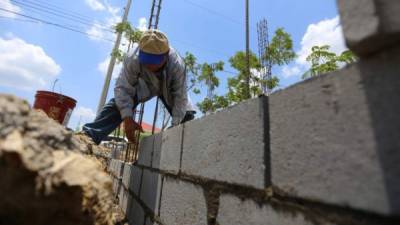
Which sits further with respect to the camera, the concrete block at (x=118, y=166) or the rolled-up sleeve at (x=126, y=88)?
the concrete block at (x=118, y=166)

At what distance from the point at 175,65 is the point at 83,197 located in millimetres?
2599

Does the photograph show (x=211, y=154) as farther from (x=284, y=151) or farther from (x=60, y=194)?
(x=60, y=194)

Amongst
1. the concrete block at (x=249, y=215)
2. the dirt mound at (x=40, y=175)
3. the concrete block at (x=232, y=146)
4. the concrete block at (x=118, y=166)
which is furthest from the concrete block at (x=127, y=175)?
the dirt mound at (x=40, y=175)

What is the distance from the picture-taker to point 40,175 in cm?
51

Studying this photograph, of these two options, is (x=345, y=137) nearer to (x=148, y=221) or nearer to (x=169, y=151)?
(x=169, y=151)

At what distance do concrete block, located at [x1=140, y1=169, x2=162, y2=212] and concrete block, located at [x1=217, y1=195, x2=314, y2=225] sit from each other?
39.1 inches

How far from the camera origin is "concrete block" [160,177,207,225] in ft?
5.08

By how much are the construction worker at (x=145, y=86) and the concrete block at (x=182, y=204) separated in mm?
1048

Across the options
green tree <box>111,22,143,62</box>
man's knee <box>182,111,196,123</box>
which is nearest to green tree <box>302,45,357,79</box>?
man's knee <box>182,111,196,123</box>

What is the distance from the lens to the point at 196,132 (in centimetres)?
170

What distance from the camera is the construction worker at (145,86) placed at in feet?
9.36

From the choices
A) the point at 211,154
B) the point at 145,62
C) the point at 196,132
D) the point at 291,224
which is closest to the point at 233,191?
the point at 211,154

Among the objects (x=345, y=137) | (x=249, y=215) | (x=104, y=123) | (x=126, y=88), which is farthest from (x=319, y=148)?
(x=104, y=123)

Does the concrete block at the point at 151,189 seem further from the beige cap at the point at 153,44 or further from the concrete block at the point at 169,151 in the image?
the beige cap at the point at 153,44
